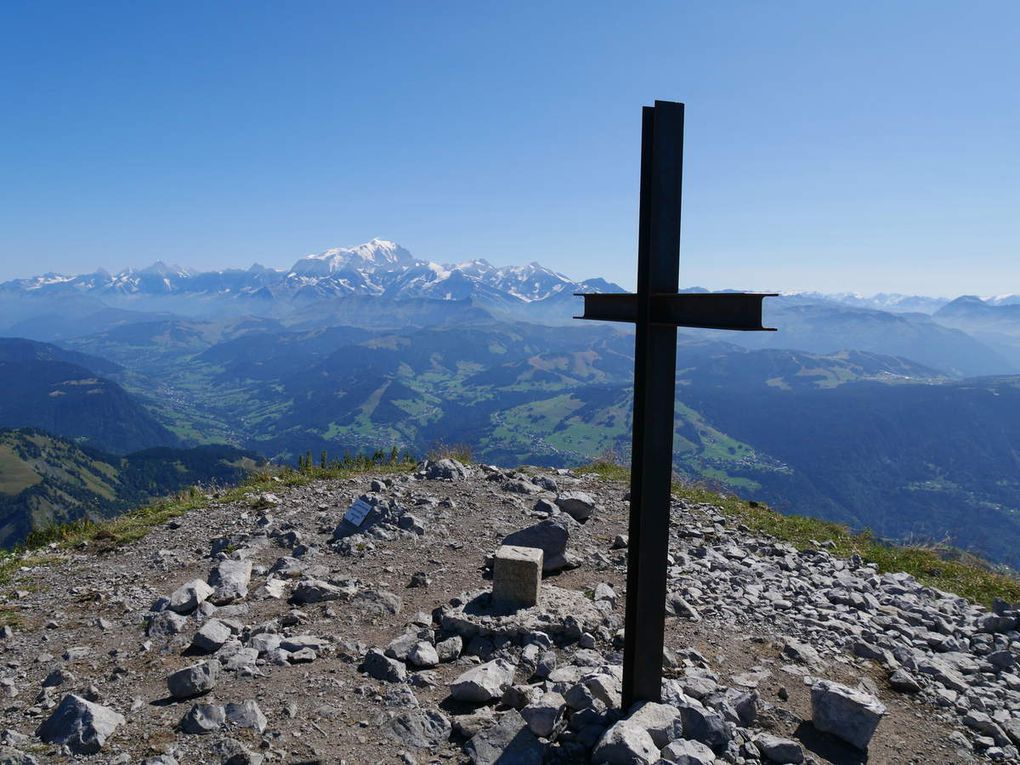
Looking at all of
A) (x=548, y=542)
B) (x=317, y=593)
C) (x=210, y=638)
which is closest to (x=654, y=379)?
(x=548, y=542)

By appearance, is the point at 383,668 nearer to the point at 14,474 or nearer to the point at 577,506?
the point at 577,506

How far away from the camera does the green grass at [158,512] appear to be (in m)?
11.6

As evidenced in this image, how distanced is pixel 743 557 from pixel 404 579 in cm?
633

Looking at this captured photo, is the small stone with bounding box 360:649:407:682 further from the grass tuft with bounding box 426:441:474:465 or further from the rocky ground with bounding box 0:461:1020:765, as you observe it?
the grass tuft with bounding box 426:441:474:465

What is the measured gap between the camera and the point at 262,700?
587cm

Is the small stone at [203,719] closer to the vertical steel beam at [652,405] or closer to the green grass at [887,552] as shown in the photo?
the vertical steel beam at [652,405]

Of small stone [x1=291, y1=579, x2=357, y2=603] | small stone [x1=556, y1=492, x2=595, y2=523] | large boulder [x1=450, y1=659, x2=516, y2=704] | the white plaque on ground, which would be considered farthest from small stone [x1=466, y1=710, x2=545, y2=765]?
small stone [x1=556, y1=492, x2=595, y2=523]

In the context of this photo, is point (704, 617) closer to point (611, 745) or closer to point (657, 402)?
point (611, 745)

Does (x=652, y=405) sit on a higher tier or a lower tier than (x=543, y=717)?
higher

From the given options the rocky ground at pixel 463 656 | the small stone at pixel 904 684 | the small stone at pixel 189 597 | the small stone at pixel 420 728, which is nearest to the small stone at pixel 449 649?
the rocky ground at pixel 463 656

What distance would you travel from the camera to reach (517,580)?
26.3ft

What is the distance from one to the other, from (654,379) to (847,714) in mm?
3773

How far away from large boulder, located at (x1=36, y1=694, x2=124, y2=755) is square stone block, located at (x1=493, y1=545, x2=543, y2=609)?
4.43 m

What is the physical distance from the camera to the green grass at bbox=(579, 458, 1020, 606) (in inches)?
412
